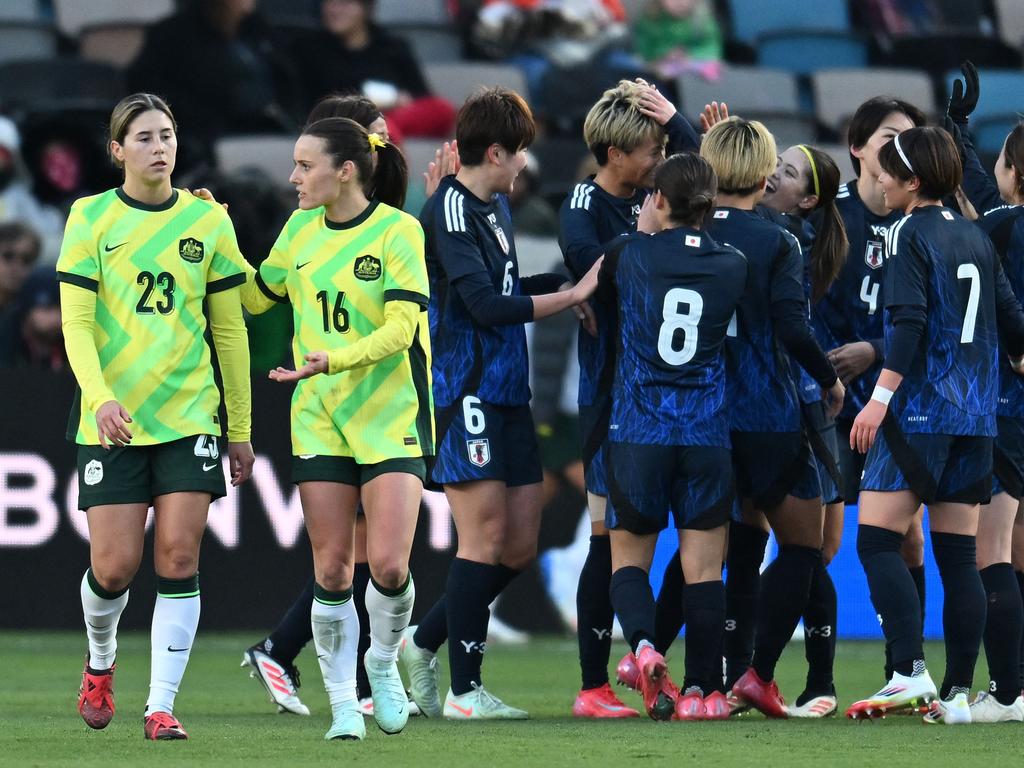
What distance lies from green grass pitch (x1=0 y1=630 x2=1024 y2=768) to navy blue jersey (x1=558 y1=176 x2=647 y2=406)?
4.07 ft

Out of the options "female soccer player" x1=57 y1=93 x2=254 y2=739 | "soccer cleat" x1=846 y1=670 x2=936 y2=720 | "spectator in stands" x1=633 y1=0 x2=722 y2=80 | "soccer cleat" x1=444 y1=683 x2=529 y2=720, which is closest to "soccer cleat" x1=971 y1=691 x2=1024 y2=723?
"soccer cleat" x1=846 y1=670 x2=936 y2=720

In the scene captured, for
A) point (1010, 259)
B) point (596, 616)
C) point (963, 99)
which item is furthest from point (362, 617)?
point (963, 99)

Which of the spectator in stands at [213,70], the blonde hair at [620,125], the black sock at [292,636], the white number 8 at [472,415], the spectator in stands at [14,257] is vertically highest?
the spectator in stands at [213,70]

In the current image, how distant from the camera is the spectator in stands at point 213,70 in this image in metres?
12.0

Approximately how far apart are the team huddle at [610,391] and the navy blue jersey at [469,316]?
0.01 m

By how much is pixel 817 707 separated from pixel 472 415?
1621 millimetres

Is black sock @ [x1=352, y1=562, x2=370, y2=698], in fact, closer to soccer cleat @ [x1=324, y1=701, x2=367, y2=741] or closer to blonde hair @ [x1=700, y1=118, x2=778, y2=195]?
soccer cleat @ [x1=324, y1=701, x2=367, y2=741]

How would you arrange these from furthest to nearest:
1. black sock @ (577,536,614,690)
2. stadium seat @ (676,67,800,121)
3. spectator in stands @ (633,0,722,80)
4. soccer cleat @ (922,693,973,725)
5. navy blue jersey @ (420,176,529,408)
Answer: spectator in stands @ (633,0,722,80) → stadium seat @ (676,67,800,121) → black sock @ (577,536,614,690) → navy blue jersey @ (420,176,529,408) → soccer cleat @ (922,693,973,725)

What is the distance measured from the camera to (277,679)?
6949mm

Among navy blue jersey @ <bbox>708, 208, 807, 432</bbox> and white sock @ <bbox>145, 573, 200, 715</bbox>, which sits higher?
navy blue jersey @ <bbox>708, 208, 807, 432</bbox>

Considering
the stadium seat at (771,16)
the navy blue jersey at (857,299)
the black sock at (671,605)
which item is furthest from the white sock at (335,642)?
the stadium seat at (771,16)

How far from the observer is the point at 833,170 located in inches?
273

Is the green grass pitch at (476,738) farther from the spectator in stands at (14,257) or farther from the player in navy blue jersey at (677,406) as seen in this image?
the spectator in stands at (14,257)

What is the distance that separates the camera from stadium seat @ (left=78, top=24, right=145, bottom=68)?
12.9m
